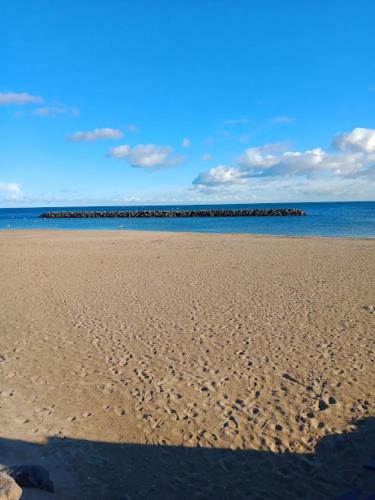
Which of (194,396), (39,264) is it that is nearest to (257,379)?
(194,396)

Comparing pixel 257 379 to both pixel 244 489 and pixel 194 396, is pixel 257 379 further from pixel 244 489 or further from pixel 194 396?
pixel 244 489

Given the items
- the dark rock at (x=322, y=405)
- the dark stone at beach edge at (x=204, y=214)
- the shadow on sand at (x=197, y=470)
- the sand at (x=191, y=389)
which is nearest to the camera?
the shadow on sand at (x=197, y=470)

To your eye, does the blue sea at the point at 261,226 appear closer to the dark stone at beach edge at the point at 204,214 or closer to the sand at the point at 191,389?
the dark stone at beach edge at the point at 204,214

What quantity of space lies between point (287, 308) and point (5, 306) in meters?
8.77

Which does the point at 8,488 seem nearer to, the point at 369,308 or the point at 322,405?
the point at 322,405

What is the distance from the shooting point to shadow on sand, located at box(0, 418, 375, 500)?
4543 millimetres

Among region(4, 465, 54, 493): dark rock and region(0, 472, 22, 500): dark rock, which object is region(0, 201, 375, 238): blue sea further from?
region(0, 472, 22, 500): dark rock

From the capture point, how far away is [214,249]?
26438 millimetres

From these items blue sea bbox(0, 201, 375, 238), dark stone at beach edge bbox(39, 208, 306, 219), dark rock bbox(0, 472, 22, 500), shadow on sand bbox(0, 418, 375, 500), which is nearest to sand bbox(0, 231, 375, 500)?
shadow on sand bbox(0, 418, 375, 500)

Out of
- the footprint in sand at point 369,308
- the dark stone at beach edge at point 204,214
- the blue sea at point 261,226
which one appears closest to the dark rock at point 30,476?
the footprint in sand at point 369,308

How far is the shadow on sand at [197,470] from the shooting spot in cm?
454

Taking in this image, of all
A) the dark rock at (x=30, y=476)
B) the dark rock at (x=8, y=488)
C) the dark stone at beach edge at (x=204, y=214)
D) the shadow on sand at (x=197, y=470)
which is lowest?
the shadow on sand at (x=197, y=470)

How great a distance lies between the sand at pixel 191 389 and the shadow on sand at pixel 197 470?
0.02 metres

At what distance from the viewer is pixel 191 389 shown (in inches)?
271
